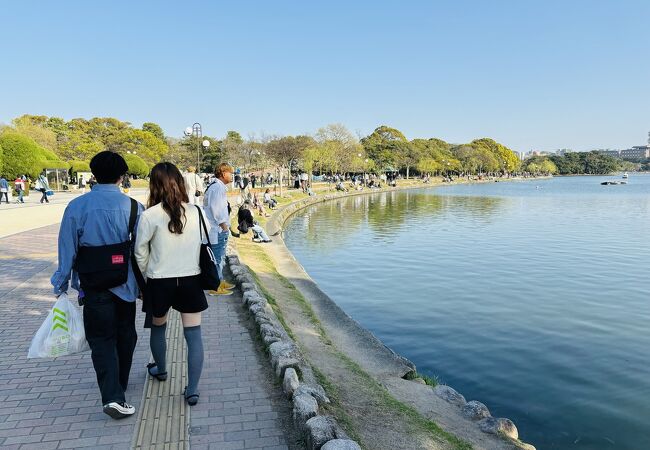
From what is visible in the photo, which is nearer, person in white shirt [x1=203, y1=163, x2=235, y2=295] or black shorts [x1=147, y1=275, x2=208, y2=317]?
black shorts [x1=147, y1=275, x2=208, y2=317]

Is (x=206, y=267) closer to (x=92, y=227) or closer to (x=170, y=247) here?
(x=170, y=247)

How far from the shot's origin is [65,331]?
3.42 meters

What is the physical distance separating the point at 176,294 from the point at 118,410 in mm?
977

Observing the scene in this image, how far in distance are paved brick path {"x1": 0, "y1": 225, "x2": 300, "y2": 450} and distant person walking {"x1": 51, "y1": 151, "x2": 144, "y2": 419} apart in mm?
363

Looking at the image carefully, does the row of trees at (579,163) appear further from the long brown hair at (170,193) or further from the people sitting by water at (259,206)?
the long brown hair at (170,193)

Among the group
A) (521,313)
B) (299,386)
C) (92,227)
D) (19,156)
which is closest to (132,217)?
(92,227)

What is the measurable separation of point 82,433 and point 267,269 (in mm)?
A: 8364

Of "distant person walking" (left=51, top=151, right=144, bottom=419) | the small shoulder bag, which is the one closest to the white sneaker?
"distant person walking" (left=51, top=151, right=144, bottom=419)

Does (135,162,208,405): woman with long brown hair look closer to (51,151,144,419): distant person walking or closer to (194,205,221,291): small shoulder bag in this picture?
(194,205,221,291): small shoulder bag

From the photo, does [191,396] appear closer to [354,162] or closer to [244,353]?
[244,353]

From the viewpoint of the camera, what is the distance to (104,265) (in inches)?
131

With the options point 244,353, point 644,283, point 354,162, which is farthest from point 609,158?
point 244,353

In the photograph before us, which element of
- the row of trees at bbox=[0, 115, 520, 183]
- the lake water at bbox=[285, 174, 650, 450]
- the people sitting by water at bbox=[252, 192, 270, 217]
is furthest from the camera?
the row of trees at bbox=[0, 115, 520, 183]

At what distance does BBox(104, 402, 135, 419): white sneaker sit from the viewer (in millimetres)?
3475
